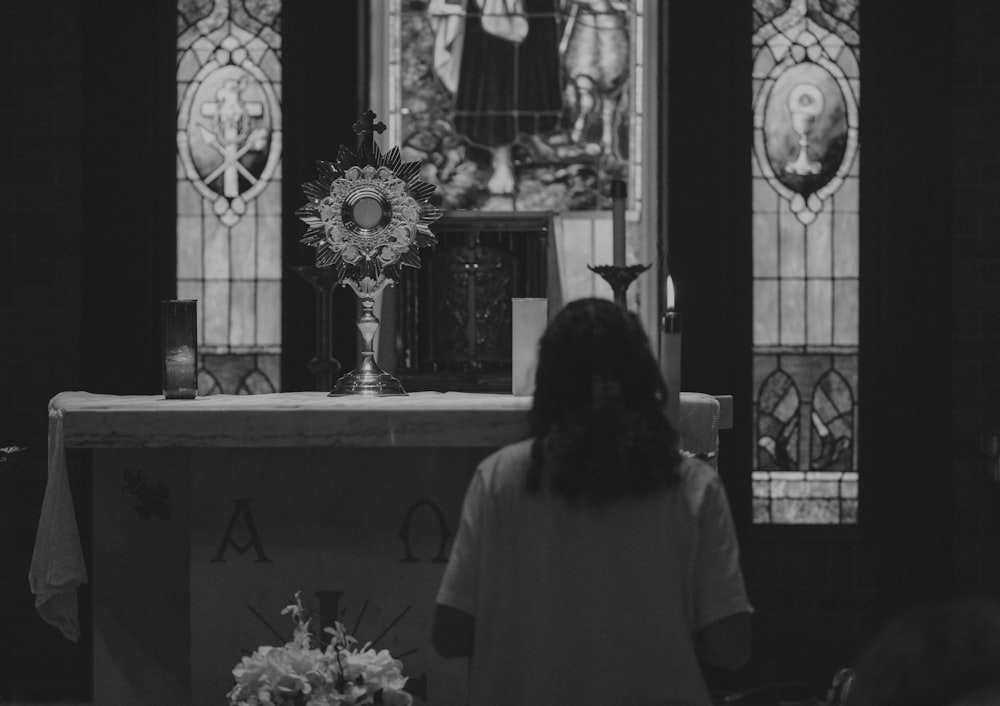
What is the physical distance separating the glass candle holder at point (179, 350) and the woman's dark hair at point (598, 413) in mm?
1393

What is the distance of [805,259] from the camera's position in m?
6.17

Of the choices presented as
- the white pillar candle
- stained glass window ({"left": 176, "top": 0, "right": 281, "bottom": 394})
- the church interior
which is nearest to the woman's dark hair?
the white pillar candle

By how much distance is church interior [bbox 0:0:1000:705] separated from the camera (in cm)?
601

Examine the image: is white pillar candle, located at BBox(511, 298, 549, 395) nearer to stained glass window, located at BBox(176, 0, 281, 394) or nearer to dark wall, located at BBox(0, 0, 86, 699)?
stained glass window, located at BBox(176, 0, 281, 394)

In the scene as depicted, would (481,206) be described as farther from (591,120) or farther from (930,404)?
(930,404)

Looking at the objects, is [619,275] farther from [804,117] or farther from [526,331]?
[804,117]

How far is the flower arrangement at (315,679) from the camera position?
2.77 m

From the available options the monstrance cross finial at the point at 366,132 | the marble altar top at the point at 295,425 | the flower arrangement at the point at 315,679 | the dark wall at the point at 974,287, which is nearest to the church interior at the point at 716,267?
the dark wall at the point at 974,287

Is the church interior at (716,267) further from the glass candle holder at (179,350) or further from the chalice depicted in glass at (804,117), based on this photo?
the glass candle holder at (179,350)

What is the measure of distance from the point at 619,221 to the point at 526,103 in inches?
118

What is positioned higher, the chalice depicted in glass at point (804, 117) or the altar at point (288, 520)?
the chalice depicted in glass at point (804, 117)

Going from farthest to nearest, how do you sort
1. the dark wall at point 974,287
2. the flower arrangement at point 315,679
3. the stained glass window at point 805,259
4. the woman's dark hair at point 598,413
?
1. the stained glass window at point 805,259
2. the dark wall at point 974,287
3. the flower arrangement at point 315,679
4. the woman's dark hair at point 598,413

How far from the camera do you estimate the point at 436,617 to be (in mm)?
2418

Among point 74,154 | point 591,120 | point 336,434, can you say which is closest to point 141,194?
point 74,154
